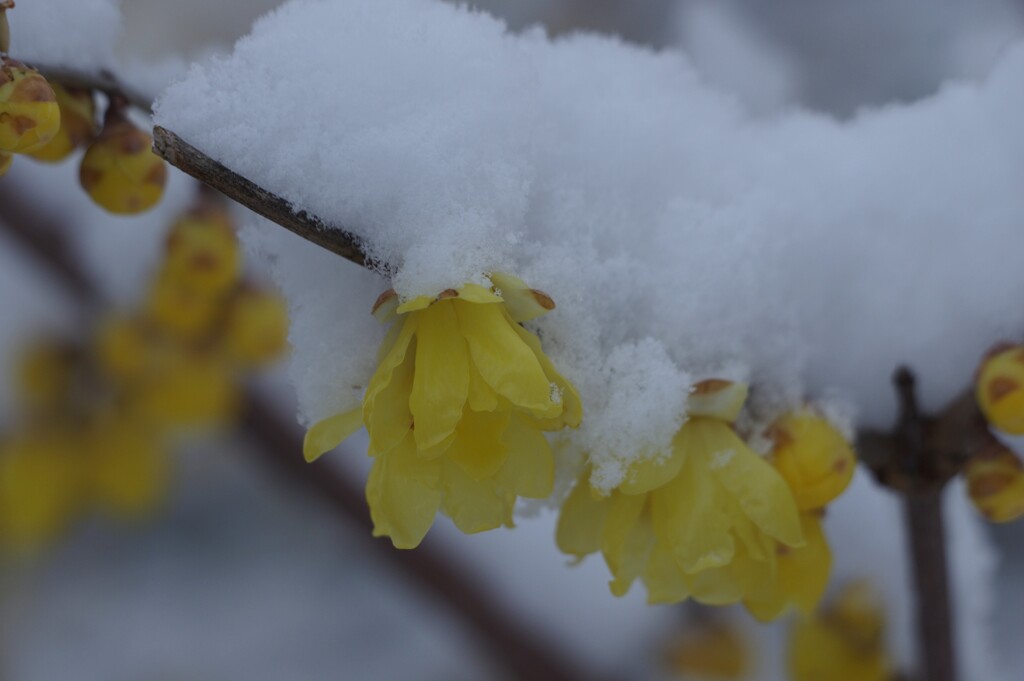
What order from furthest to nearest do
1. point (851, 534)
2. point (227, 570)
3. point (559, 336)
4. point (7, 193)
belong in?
point (227, 570)
point (7, 193)
point (851, 534)
point (559, 336)

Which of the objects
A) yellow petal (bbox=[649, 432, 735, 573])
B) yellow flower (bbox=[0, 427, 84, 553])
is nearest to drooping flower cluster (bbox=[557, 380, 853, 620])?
yellow petal (bbox=[649, 432, 735, 573])

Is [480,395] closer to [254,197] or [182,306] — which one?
[254,197]

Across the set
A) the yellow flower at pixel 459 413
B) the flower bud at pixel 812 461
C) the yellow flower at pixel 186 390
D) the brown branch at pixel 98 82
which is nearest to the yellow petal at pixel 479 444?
the yellow flower at pixel 459 413

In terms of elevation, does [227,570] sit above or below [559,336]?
above

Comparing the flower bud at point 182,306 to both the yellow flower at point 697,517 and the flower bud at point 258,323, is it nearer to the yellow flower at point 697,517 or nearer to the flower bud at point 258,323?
the flower bud at point 258,323

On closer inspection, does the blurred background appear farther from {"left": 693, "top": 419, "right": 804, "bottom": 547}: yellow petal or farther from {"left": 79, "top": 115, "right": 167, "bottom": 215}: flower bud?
{"left": 693, "top": 419, "right": 804, "bottom": 547}: yellow petal

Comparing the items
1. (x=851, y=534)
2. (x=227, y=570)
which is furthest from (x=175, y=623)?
(x=851, y=534)

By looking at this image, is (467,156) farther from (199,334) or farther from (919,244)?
(199,334)
